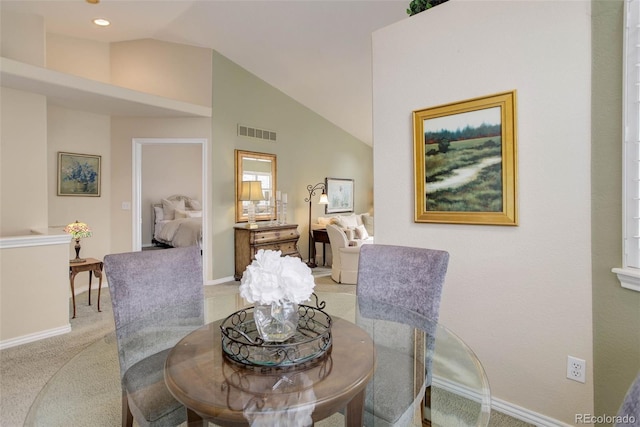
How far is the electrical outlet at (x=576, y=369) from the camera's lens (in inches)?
65.7

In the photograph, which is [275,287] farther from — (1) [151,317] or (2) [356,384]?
(1) [151,317]

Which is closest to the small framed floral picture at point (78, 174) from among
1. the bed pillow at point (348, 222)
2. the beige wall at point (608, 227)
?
the bed pillow at point (348, 222)

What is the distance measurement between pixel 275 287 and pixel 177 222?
20.5ft

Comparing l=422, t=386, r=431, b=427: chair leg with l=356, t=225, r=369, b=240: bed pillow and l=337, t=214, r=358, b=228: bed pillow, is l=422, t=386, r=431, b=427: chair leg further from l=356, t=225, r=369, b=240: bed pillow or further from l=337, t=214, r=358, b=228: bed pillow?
l=337, t=214, r=358, b=228: bed pillow

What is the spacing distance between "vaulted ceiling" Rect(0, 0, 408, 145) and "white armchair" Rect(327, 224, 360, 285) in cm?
233

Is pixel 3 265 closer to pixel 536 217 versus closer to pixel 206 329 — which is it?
pixel 206 329

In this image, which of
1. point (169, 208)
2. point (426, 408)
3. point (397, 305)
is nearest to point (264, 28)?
point (397, 305)

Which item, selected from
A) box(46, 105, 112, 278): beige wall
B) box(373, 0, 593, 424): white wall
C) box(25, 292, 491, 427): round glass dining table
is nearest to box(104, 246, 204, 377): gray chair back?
box(25, 292, 491, 427): round glass dining table

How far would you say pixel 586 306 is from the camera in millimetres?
1655

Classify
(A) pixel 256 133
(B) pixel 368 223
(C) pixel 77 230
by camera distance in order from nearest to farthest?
(C) pixel 77 230
(A) pixel 256 133
(B) pixel 368 223

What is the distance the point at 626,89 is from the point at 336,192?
225 inches

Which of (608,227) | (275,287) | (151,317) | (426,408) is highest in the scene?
(608,227)

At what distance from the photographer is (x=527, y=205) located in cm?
184

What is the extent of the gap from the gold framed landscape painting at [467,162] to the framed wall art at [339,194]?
4.60m
